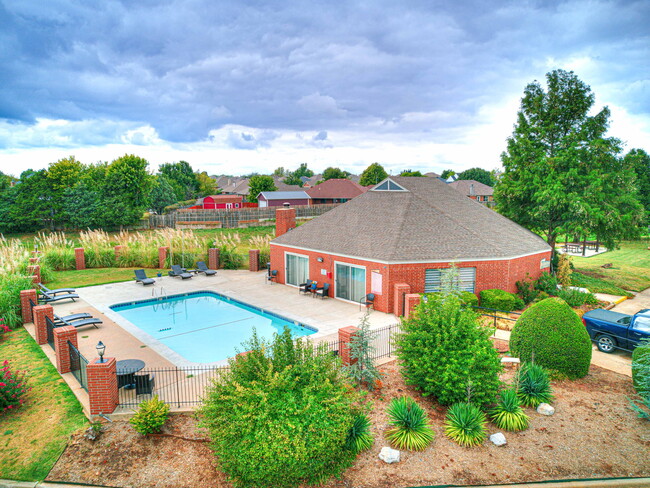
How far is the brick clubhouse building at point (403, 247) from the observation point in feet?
56.9

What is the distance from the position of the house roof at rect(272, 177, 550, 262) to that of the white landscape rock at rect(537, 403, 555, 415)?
343 inches

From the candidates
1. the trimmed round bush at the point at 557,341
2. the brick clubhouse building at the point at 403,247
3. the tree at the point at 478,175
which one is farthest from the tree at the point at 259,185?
the trimmed round bush at the point at 557,341

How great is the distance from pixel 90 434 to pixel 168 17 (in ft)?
58.5

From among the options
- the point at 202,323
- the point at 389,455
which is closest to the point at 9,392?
the point at 202,323

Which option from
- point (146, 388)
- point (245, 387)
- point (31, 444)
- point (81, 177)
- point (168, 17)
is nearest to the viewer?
point (245, 387)

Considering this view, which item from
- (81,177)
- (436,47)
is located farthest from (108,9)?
(81,177)

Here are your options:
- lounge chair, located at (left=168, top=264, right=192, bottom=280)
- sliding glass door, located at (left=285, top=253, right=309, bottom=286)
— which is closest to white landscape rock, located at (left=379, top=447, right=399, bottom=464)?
sliding glass door, located at (left=285, top=253, right=309, bottom=286)

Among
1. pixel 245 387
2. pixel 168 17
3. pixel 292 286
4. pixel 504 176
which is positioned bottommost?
pixel 292 286

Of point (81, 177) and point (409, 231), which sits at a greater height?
point (81, 177)

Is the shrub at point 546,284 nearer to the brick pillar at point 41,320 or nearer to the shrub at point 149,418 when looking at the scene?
the shrub at point 149,418

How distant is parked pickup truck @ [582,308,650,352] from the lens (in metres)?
12.1

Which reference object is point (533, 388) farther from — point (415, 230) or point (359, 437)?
point (415, 230)

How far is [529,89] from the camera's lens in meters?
26.1

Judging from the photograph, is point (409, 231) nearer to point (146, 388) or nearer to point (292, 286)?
point (292, 286)
